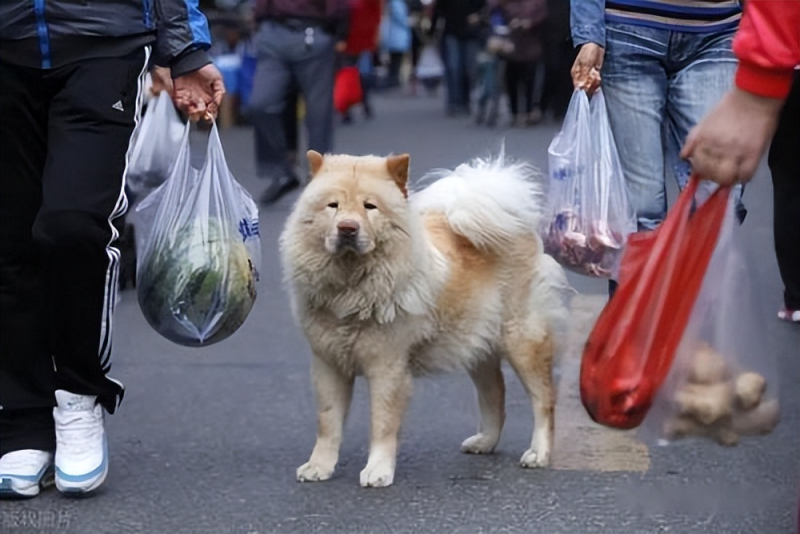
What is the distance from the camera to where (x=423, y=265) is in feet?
14.3

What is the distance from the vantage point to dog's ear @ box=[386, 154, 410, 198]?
4.31m

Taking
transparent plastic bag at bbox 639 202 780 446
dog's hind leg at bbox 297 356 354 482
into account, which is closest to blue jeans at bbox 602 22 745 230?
dog's hind leg at bbox 297 356 354 482

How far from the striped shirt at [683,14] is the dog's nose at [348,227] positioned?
1049mm

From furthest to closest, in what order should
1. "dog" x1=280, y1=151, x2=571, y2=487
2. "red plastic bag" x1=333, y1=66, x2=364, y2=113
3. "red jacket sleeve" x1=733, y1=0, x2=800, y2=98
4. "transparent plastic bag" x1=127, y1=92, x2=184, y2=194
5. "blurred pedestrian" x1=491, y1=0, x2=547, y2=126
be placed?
"blurred pedestrian" x1=491, y1=0, x2=547, y2=126 → "red plastic bag" x1=333, y1=66, x2=364, y2=113 → "transparent plastic bag" x1=127, y1=92, x2=184, y2=194 → "dog" x1=280, y1=151, x2=571, y2=487 → "red jacket sleeve" x1=733, y1=0, x2=800, y2=98

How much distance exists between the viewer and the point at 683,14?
14.6ft

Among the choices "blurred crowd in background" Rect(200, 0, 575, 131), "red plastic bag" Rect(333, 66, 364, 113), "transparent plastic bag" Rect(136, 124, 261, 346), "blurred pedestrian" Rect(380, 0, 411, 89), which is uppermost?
"transparent plastic bag" Rect(136, 124, 261, 346)

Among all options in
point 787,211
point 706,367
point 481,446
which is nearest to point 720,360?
point 706,367

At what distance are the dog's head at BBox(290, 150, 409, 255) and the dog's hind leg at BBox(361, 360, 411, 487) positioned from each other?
Result: 1.26 feet

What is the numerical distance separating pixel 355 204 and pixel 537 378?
33.6 inches

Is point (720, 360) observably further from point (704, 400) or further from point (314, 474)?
point (314, 474)

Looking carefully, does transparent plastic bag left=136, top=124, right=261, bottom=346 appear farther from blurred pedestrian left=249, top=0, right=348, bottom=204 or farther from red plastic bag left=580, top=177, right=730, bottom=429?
blurred pedestrian left=249, top=0, right=348, bottom=204

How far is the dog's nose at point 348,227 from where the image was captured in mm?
4156

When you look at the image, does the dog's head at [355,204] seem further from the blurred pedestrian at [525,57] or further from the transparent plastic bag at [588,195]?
the blurred pedestrian at [525,57]

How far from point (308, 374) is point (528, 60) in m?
11.1
